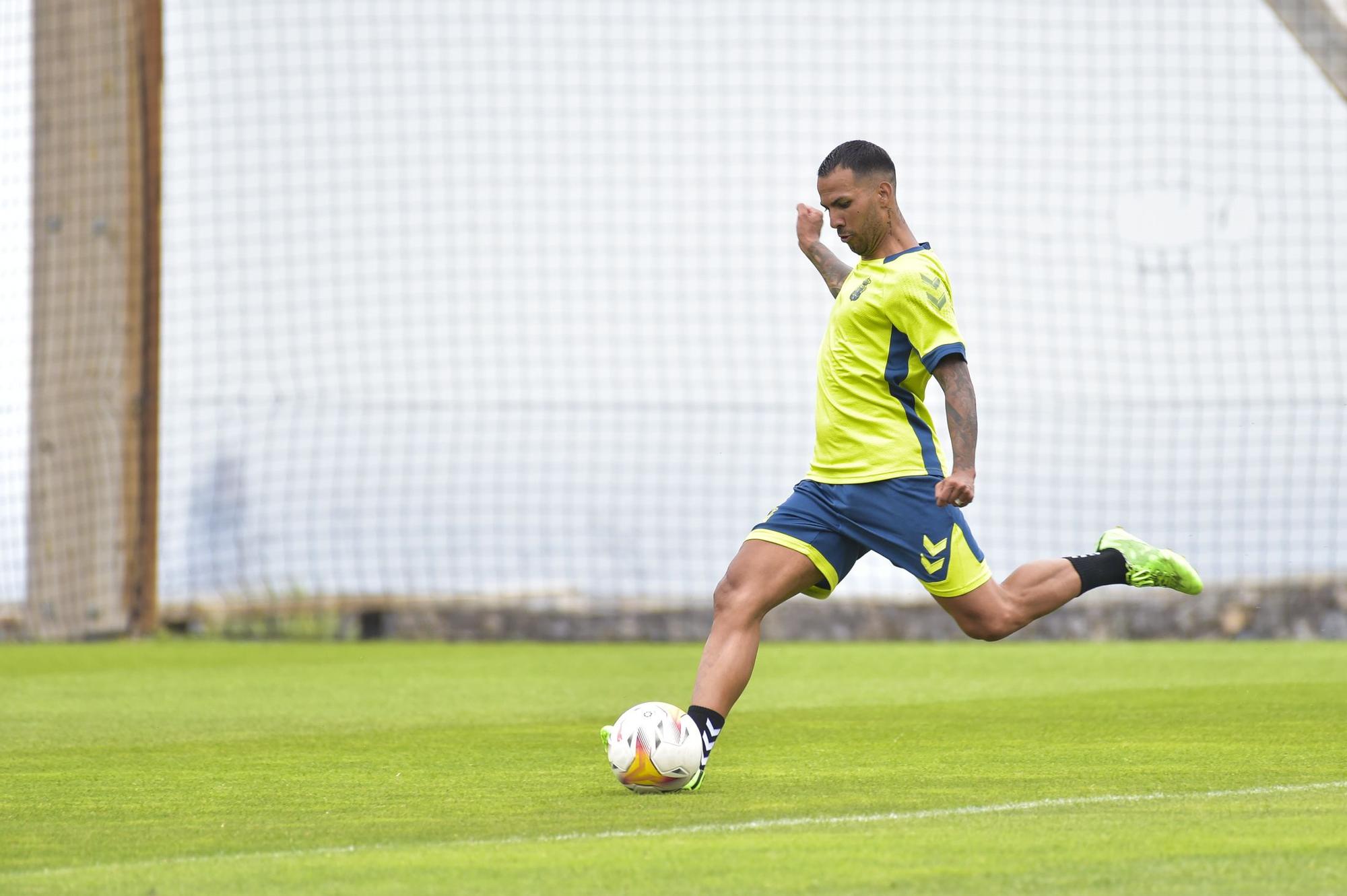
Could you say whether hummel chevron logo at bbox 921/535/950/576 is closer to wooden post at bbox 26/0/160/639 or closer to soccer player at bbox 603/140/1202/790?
soccer player at bbox 603/140/1202/790

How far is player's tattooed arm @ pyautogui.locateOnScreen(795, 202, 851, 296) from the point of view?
5.98 meters

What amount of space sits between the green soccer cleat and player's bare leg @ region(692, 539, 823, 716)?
45.5 inches

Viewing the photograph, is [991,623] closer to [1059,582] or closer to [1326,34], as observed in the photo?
[1059,582]

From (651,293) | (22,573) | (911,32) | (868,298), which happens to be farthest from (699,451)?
(868,298)

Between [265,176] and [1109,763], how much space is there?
9315 mm

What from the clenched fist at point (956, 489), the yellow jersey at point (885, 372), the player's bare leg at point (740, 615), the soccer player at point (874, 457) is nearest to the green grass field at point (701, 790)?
the player's bare leg at point (740, 615)

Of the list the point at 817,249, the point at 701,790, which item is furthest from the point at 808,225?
the point at 701,790

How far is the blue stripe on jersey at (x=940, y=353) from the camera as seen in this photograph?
5250mm

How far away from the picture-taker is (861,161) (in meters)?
5.42

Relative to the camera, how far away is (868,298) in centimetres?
539

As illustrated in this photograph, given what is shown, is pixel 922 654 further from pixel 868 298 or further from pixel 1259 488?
pixel 868 298

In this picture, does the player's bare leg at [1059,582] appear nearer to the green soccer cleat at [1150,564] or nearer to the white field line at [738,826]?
the green soccer cleat at [1150,564]

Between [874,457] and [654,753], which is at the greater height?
[874,457]

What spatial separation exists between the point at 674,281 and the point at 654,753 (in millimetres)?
8631
